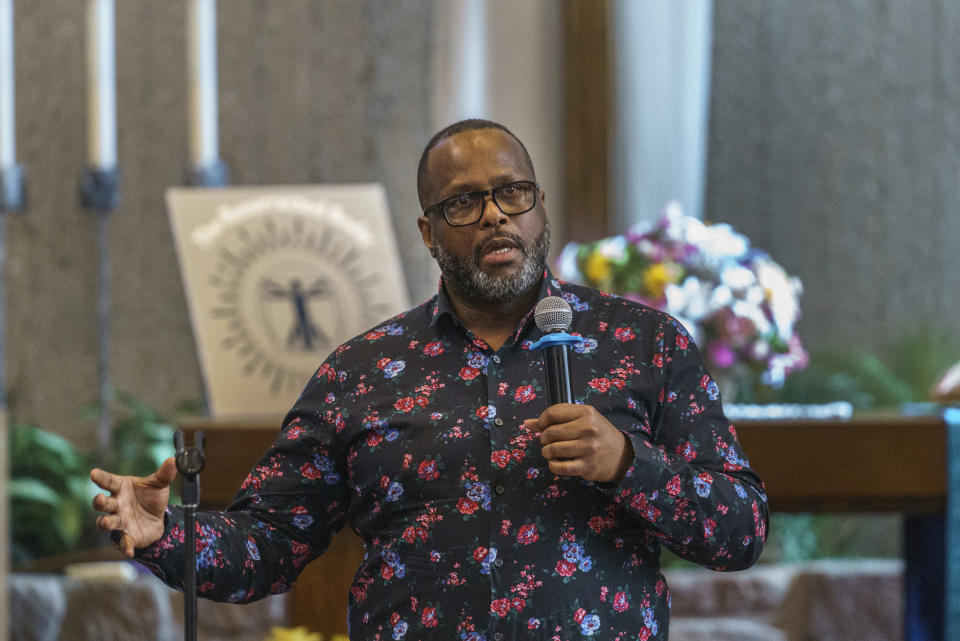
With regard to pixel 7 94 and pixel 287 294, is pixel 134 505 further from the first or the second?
pixel 7 94

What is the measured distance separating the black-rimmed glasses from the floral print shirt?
0.14m

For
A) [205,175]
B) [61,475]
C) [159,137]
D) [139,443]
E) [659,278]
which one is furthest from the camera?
[159,137]

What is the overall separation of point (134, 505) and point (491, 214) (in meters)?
0.65

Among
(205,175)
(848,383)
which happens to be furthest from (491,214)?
(848,383)

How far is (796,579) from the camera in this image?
3.90 m

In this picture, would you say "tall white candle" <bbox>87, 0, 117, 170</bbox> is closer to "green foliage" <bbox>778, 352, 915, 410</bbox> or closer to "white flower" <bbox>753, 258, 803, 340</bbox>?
"white flower" <bbox>753, 258, 803, 340</bbox>

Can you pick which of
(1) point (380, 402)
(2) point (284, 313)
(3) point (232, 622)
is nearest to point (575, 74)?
(2) point (284, 313)

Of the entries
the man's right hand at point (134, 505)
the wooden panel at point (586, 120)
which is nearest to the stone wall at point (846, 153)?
the wooden panel at point (586, 120)

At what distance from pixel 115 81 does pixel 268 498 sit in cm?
304

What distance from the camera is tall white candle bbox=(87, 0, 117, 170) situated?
3.81 meters

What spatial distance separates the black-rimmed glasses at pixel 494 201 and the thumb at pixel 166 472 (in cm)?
55

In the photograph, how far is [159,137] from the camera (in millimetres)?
4398

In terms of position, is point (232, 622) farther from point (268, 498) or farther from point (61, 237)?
point (268, 498)

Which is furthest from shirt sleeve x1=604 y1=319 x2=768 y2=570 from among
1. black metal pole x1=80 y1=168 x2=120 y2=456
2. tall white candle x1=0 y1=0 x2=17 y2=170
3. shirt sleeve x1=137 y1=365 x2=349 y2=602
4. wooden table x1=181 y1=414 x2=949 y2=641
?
tall white candle x1=0 y1=0 x2=17 y2=170
